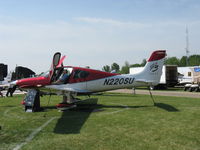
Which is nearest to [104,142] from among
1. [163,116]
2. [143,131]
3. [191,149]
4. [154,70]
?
[143,131]

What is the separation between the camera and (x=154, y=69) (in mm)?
10938

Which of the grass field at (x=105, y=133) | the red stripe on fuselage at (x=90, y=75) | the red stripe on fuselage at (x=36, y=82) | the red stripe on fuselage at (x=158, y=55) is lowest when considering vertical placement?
the grass field at (x=105, y=133)

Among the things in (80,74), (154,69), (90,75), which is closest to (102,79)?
(90,75)

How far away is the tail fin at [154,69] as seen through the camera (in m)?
10.7

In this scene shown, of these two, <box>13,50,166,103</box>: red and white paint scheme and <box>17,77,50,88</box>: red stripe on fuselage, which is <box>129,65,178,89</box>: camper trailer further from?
<box>17,77,50,88</box>: red stripe on fuselage

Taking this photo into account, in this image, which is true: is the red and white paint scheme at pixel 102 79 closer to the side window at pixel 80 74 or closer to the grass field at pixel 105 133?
the side window at pixel 80 74

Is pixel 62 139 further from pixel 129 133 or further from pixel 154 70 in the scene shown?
pixel 154 70

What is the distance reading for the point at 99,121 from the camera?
23.8ft

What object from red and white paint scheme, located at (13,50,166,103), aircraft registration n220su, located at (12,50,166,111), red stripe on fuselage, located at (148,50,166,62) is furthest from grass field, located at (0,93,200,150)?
red stripe on fuselage, located at (148,50,166,62)

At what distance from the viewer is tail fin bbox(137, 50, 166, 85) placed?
10.7 m

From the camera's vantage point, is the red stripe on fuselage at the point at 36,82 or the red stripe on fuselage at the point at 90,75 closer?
the red stripe on fuselage at the point at 36,82

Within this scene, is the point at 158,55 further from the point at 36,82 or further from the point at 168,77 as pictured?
the point at 168,77

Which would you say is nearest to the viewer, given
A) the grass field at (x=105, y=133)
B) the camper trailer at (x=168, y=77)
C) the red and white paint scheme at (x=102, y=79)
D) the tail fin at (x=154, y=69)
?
the grass field at (x=105, y=133)

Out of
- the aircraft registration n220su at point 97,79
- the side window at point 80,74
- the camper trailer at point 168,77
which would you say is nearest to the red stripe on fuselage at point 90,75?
the aircraft registration n220su at point 97,79
